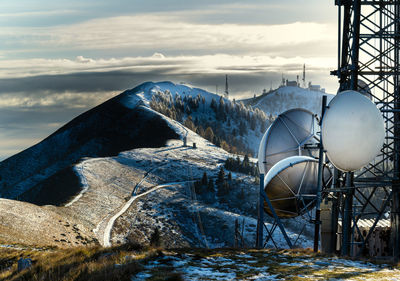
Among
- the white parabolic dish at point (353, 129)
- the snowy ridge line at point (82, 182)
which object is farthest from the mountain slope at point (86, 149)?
the white parabolic dish at point (353, 129)

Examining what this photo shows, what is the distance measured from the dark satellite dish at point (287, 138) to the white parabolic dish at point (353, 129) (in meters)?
9.69

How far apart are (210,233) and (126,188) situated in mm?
22394

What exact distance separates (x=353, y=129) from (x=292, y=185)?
7144 mm

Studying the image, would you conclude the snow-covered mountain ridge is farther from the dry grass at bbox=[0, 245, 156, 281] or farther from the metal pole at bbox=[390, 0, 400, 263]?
the metal pole at bbox=[390, 0, 400, 263]

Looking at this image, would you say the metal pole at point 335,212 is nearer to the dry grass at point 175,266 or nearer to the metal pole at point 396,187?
the metal pole at point 396,187

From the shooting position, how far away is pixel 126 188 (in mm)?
100938

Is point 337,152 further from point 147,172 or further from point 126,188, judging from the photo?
point 147,172

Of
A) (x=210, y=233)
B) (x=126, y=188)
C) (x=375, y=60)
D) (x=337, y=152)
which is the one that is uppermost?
(x=375, y=60)

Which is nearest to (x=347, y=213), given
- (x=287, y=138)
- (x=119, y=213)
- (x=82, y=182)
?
(x=287, y=138)

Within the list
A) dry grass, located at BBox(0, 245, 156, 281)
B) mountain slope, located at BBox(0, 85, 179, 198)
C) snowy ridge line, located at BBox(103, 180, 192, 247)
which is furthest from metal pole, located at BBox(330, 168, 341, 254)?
mountain slope, located at BBox(0, 85, 179, 198)

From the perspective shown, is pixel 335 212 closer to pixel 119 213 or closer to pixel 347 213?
pixel 347 213

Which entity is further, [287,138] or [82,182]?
[82,182]

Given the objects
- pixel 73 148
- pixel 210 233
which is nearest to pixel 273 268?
pixel 210 233

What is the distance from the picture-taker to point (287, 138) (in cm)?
3244
